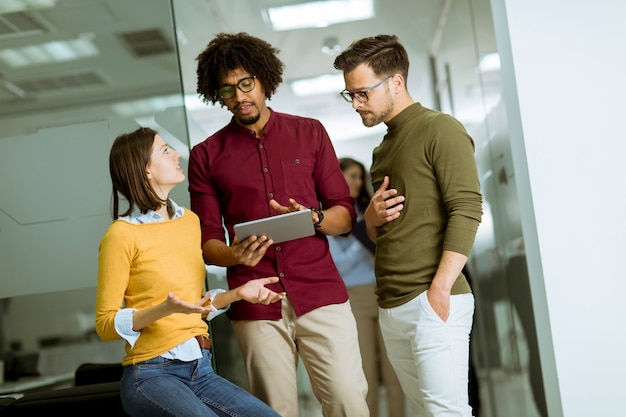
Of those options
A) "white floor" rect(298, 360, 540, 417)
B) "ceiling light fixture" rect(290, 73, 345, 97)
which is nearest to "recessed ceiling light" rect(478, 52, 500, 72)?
"ceiling light fixture" rect(290, 73, 345, 97)

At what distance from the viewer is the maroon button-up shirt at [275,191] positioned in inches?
96.3

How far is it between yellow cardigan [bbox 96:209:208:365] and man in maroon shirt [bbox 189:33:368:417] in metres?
0.22

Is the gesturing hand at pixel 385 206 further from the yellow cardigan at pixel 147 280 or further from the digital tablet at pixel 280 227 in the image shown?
the yellow cardigan at pixel 147 280

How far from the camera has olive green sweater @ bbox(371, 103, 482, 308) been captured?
2.08 m

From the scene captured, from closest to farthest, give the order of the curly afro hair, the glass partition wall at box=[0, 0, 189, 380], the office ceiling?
the curly afro hair, the glass partition wall at box=[0, 0, 189, 380], the office ceiling

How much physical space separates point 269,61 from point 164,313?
119 centimetres

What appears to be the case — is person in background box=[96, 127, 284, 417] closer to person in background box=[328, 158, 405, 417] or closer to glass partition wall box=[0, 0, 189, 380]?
glass partition wall box=[0, 0, 189, 380]

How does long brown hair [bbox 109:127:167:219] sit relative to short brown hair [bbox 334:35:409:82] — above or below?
below

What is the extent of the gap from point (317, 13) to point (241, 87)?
3.00 m

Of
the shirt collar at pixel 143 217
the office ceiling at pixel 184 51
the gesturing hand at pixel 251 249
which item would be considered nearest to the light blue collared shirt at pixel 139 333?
the shirt collar at pixel 143 217

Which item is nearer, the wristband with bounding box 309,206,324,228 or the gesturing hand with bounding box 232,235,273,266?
the gesturing hand with bounding box 232,235,273,266

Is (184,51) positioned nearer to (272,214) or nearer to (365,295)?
(365,295)

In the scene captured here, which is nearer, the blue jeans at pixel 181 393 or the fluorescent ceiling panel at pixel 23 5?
the blue jeans at pixel 181 393

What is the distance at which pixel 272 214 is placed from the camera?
2.50 meters
